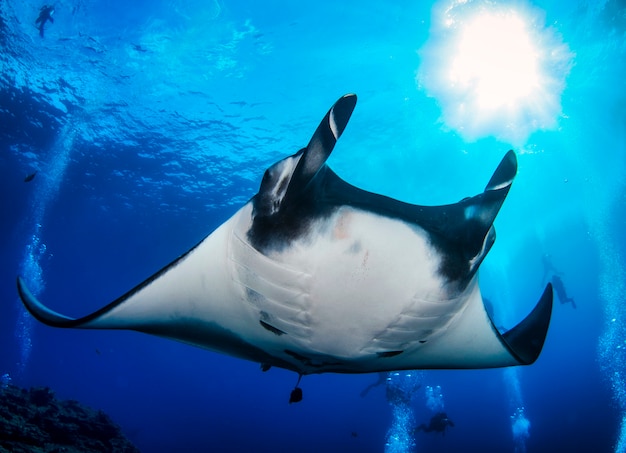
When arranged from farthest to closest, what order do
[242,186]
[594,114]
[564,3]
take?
[242,186], [594,114], [564,3]

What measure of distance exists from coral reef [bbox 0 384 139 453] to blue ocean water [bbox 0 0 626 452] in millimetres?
7591

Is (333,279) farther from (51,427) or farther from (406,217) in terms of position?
(51,427)

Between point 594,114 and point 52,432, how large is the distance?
20980 millimetres

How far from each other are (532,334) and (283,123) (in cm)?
1317

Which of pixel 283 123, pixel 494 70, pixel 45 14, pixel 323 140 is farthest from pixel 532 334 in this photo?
pixel 45 14

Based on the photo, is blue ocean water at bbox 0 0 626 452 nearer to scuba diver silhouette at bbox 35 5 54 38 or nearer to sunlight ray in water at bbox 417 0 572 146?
sunlight ray in water at bbox 417 0 572 146

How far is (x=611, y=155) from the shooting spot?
19469 mm

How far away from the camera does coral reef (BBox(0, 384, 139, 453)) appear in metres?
5.18

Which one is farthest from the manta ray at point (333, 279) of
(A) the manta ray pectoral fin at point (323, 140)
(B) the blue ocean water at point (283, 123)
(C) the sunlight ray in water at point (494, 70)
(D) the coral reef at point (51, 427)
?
(C) the sunlight ray in water at point (494, 70)

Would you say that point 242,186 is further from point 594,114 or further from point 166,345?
point 166,345

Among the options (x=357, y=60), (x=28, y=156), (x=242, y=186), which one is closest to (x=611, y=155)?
(x=357, y=60)

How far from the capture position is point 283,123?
47.9 feet

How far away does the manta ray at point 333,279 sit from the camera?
1636 mm

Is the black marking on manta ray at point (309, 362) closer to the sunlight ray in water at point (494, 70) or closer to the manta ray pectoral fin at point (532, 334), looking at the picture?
the manta ray pectoral fin at point (532, 334)
